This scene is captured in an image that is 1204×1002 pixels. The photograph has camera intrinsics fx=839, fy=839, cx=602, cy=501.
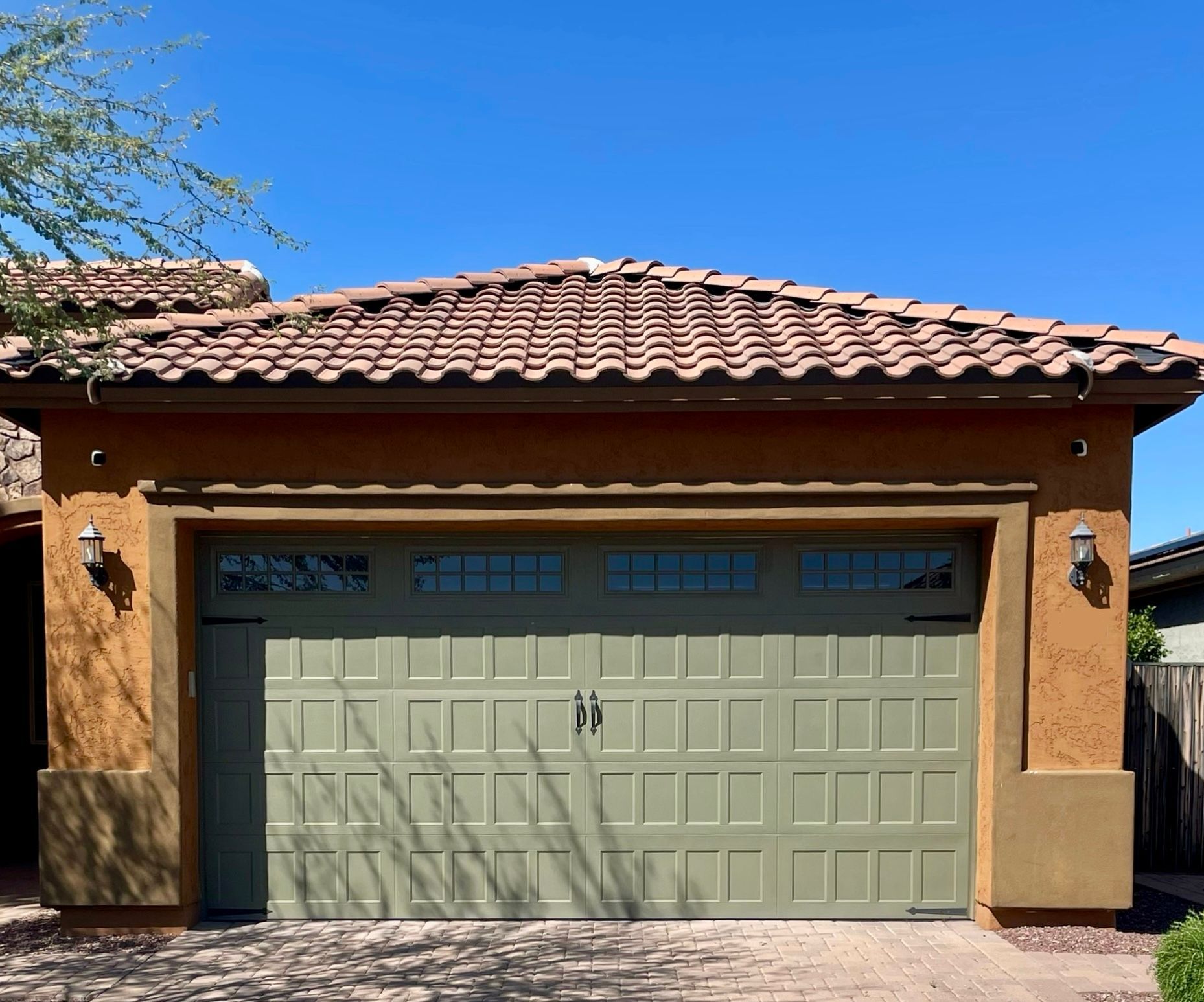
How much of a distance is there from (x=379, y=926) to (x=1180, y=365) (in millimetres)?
6383

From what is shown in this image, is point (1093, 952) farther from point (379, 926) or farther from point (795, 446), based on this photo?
point (379, 926)

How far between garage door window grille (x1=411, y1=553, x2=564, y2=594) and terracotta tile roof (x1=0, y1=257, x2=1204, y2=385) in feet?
4.24

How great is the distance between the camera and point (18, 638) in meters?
8.34

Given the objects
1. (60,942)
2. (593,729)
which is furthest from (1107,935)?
(60,942)

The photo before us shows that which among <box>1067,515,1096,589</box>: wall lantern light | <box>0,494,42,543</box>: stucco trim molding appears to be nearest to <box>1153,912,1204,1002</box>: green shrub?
<box>1067,515,1096,589</box>: wall lantern light

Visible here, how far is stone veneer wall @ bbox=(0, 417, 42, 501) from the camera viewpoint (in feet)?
25.2

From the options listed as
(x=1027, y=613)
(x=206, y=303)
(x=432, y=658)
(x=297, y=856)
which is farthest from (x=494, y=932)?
(x=206, y=303)

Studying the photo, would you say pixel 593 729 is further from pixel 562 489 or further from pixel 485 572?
pixel 562 489

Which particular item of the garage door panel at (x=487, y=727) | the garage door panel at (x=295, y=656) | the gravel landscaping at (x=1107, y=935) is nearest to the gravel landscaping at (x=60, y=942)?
the garage door panel at (x=295, y=656)

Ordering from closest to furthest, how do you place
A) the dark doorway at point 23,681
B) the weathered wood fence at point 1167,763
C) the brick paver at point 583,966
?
the brick paver at point 583,966 < the weathered wood fence at point 1167,763 < the dark doorway at point 23,681

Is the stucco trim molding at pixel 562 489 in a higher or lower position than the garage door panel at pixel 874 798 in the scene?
higher

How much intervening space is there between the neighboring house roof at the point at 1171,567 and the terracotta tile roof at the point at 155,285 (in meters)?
9.42

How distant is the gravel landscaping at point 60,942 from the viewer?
5387 mm

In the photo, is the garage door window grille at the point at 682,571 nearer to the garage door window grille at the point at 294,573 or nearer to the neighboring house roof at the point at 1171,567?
the garage door window grille at the point at 294,573
